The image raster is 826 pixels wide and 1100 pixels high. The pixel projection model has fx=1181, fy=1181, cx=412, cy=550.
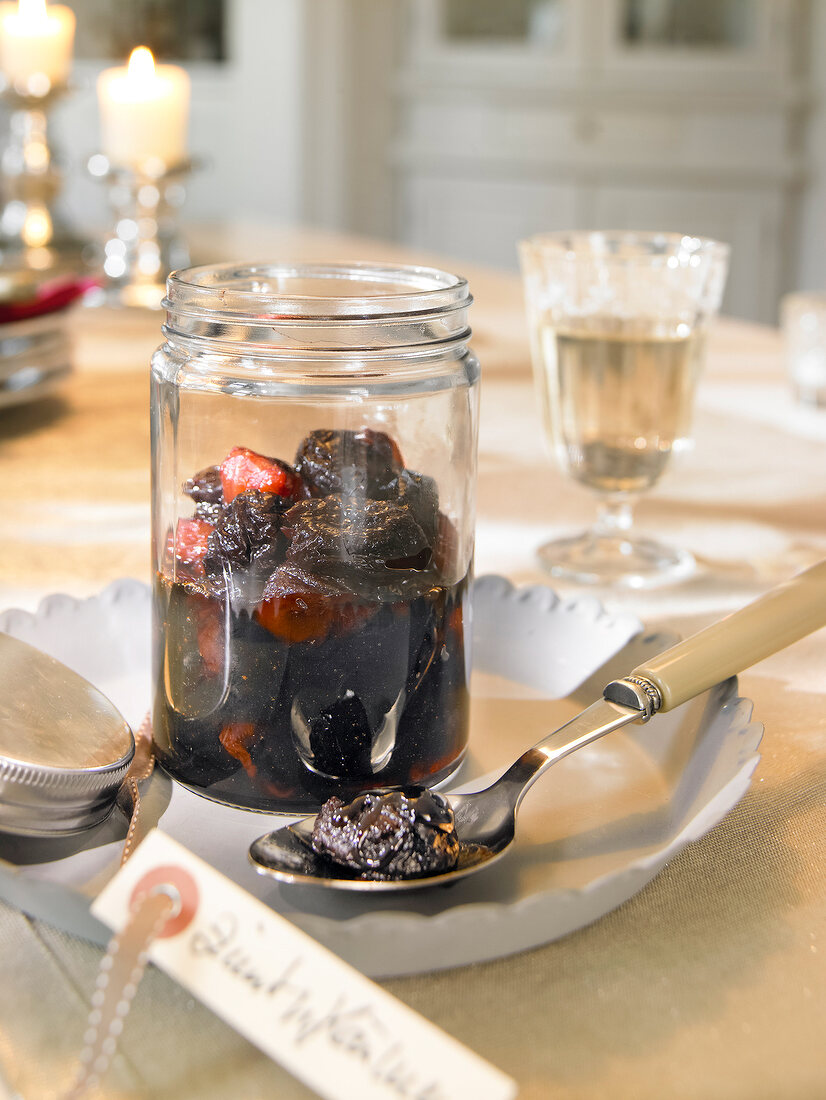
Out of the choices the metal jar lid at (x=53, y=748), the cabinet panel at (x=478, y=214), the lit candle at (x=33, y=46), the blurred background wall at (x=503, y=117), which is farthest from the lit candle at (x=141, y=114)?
the cabinet panel at (x=478, y=214)

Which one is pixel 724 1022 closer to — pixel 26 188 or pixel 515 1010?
pixel 515 1010

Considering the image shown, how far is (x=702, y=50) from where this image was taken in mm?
3105

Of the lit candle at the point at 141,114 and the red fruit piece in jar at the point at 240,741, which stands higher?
the lit candle at the point at 141,114

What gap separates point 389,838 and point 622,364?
1.33 ft

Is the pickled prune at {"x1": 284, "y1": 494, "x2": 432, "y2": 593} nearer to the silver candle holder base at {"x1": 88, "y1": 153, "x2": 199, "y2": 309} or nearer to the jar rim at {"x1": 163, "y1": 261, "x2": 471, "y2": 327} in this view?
the jar rim at {"x1": 163, "y1": 261, "x2": 471, "y2": 327}

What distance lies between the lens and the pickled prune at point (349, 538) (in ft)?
1.24

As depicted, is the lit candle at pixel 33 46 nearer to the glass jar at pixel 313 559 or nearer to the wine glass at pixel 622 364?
the wine glass at pixel 622 364

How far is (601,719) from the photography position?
0.38 metres

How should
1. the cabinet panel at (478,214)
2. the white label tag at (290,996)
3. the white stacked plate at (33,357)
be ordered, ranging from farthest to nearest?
the cabinet panel at (478,214) < the white stacked plate at (33,357) < the white label tag at (290,996)

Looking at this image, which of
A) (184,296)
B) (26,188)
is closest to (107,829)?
(184,296)

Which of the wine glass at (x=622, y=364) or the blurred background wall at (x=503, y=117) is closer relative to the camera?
the wine glass at (x=622, y=364)

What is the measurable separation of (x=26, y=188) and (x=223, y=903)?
1368 millimetres

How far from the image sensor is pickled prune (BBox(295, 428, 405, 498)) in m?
0.41

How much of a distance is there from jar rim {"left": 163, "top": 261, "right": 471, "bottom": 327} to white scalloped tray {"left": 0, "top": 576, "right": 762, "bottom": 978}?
6.1 inches
